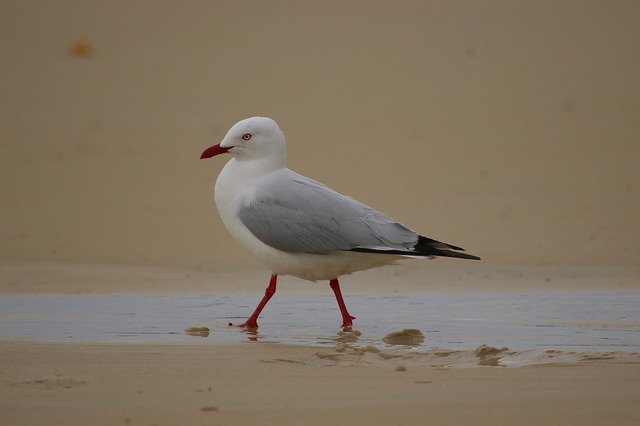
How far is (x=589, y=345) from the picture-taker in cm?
545

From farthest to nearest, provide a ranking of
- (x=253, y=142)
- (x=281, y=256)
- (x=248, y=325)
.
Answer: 1. (x=253, y=142)
2. (x=281, y=256)
3. (x=248, y=325)

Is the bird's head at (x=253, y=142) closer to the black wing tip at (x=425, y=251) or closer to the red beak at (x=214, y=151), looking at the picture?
the red beak at (x=214, y=151)

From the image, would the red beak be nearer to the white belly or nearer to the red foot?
the white belly

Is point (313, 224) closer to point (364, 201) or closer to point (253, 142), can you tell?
point (253, 142)

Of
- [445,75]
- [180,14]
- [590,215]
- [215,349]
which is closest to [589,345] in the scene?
[215,349]

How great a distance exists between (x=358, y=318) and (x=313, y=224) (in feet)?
Result: 1.96

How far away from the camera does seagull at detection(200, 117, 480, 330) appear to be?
6.28m

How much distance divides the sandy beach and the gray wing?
0.42 m

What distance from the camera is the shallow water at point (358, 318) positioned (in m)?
5.64

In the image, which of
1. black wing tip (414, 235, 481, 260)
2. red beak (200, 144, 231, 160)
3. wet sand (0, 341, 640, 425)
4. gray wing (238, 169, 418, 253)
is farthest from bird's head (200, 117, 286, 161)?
wet sand (0, 341, 640, 425)

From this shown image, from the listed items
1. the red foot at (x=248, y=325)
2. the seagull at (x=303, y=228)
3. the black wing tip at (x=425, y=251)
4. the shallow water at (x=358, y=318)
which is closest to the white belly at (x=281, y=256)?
the seagull at (x=303, y=228)

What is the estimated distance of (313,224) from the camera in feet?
20.7

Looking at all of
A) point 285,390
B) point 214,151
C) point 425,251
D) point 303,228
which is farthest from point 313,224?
point 285,390

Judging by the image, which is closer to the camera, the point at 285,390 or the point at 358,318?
the point at 285,390
